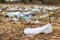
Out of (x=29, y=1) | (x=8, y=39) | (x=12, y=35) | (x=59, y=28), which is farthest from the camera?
(x=29, y=1)

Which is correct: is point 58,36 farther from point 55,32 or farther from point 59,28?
point 59,28

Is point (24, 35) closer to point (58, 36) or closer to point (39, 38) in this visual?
point (39, 38)

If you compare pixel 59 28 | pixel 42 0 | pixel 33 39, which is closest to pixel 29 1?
pixel 42 0

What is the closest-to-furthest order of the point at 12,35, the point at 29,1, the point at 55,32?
the point at 12,35
the point at 55,32
the point at 29,1

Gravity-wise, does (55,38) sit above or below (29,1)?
above

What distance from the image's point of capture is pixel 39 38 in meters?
3.20

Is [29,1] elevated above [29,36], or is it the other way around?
[29,36]

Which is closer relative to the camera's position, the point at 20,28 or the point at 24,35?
the point at 24,35

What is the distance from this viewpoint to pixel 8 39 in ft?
10.1

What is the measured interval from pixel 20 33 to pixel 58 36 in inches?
23.3

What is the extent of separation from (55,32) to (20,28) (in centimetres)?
63

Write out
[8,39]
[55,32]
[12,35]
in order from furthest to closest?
[55,32] → [12,35] → [8,39]

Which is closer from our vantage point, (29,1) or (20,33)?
(20,33)

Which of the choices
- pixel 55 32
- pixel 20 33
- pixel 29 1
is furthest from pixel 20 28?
pixel 29 1
